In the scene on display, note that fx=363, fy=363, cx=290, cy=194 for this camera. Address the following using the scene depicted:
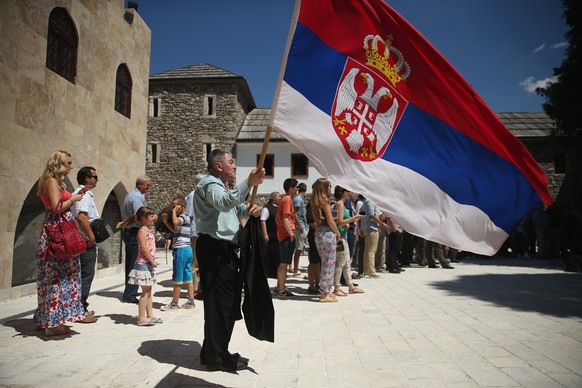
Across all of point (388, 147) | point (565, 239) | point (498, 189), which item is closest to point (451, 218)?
point (498, 189)

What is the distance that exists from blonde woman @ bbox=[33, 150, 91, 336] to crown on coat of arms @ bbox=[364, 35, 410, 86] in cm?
348

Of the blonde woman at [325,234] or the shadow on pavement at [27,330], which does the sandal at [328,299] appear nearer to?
the blonde woman at [325,234]

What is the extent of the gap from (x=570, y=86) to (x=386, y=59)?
20.0 m

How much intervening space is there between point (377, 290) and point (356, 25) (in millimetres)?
5580

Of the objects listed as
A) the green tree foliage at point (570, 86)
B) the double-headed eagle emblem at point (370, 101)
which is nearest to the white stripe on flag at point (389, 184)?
the double-headed eagle emblem at point (370, 101)

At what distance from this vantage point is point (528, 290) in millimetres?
7379

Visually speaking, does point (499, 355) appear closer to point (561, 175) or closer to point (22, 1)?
point (22, 1)

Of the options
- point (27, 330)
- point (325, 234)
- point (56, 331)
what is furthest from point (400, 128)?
point (27, 330)

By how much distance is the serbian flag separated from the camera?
296 cm

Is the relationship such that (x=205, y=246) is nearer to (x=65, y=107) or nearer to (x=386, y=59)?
(x=386, y=59)

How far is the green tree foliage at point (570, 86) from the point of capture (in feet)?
55.9

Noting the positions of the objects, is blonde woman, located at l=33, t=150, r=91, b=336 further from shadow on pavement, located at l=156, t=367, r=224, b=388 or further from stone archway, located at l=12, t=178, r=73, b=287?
stone archway, located at l=12, t=178, r=73, b=287

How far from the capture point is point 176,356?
359 cm

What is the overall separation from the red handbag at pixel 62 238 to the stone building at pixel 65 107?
2.34m
